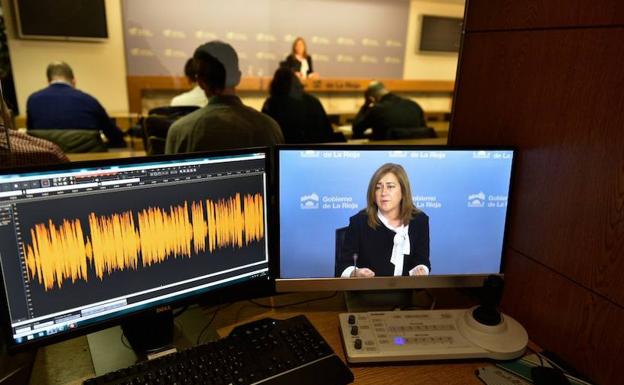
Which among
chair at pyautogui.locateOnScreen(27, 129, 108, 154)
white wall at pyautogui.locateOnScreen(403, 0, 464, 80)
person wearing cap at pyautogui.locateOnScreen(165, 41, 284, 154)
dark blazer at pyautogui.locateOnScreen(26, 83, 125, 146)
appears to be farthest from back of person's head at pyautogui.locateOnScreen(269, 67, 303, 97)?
white wall at pyautogui.locateOnScreen(403, 0, 464, 80)

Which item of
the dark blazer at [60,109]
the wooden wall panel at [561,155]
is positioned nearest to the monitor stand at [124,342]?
the wooden wall panel at [561,155]

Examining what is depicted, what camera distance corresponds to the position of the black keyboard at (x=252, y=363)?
2.84 ft

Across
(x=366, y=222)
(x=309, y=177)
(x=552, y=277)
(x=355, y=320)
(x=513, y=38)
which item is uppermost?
(x=513, y=38)

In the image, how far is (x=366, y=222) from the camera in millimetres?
1098

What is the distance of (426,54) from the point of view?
6.55 m

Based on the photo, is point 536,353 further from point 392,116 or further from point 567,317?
point 392,116

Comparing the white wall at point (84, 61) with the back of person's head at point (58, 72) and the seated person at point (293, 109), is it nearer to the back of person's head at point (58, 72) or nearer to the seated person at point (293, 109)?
the back of person's head at point (58, 72)

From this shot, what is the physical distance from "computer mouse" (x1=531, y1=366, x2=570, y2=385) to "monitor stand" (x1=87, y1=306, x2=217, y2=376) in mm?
720

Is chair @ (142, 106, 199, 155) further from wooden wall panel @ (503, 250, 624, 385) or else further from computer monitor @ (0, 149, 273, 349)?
wooden wall panel @ (503, 250, 624, 385)

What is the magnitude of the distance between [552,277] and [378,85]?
132 inches

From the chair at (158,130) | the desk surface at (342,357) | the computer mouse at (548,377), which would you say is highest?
the chair at (158,130)

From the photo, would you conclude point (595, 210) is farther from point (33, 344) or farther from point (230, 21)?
point (230, 21)

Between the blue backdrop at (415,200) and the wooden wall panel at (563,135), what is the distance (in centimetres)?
8

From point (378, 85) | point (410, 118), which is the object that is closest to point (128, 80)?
point (378, 85)
